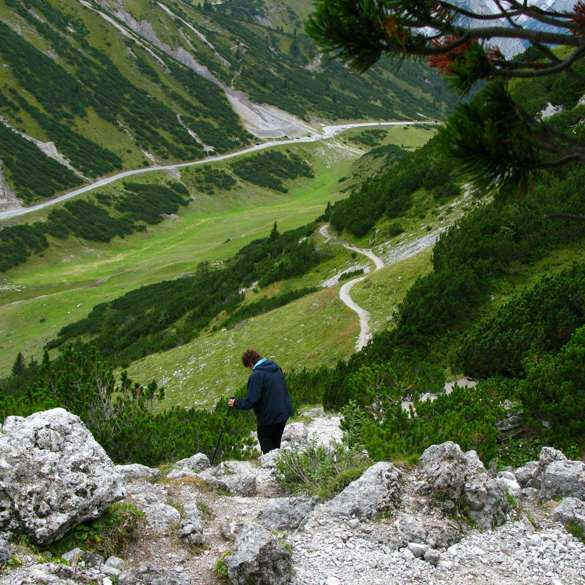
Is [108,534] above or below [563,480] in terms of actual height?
below

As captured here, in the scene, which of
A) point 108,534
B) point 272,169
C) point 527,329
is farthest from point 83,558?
point 272,169

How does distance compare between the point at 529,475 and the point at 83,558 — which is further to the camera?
the point at 529,475

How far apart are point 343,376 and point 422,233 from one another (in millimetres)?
17744

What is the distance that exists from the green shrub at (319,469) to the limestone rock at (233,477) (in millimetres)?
440

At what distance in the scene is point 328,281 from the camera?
109ft

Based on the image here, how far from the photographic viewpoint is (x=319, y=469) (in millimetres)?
7496

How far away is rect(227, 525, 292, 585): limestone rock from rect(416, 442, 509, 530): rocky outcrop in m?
2.14

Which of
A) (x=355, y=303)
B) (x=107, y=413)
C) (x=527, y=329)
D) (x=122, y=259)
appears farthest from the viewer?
(x=122, y=259)

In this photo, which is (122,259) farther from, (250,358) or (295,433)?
(250,358)

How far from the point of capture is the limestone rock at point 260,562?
519 cm

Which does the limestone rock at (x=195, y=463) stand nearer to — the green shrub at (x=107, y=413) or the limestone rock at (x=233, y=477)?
the limestone rock at (x=233, y=477)

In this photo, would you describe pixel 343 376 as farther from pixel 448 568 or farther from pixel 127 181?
pixel 127 181

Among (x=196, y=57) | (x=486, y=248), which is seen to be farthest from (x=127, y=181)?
(x=486, y=248)

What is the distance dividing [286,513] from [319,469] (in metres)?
1.02
